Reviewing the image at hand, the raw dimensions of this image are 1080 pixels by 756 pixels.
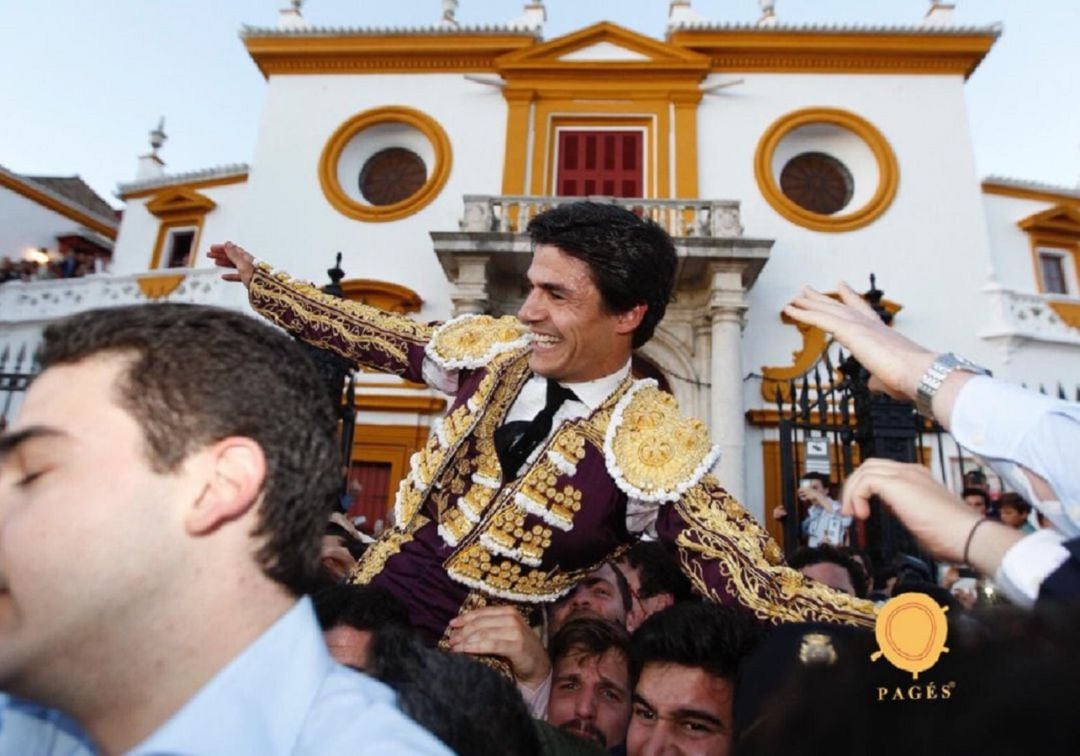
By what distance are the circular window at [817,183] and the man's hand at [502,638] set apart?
12528 mm

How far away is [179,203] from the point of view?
1529cm

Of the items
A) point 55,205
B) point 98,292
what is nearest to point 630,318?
point 98,292

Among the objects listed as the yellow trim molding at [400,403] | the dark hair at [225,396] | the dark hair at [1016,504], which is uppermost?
the yellow trim molding at [400,403]

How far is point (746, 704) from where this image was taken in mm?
1546

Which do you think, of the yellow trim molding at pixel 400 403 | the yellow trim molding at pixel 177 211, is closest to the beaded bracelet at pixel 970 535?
the yellow trim molding at pixel 400 403

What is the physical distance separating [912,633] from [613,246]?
4.43 ft

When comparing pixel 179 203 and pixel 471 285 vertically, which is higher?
pixel 179 203

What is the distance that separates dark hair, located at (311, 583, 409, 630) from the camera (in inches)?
78.4

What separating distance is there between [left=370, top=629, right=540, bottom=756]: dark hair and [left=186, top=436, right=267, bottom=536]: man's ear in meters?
0.51

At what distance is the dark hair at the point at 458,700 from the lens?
1239 millimetres

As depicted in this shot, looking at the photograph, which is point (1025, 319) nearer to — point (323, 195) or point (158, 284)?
point (323, 195)

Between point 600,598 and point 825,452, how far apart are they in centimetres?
427

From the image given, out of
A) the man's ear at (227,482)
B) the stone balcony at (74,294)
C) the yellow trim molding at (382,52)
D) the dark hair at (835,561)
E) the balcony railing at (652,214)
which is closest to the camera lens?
the man's ear at (227,482)

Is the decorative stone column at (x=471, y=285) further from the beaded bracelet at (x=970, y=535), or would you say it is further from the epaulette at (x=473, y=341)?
the beaded bracelet at (x=970, y=535)
